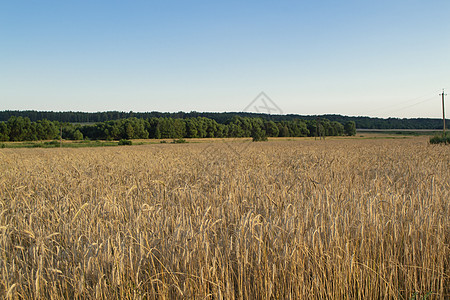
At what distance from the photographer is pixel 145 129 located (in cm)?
8738

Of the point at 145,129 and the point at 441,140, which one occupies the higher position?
the point at 145,129

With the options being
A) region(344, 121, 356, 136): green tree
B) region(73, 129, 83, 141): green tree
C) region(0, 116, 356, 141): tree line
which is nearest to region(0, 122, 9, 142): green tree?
region(0, 116, 356, 141): tree line

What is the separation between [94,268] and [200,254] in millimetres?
818

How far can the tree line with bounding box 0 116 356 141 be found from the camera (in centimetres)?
7912

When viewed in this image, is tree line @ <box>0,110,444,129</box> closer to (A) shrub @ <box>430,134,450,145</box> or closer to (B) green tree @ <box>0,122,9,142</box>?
(B) green tree @ <box>0,122,9,142</box>

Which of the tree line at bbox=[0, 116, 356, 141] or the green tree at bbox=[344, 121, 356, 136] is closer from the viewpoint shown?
the tree line at bbox=[0, 116, 356, 141]

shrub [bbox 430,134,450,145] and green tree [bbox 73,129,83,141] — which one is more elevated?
green tree [bbox 73,129,83,141]

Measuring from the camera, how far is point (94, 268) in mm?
2367

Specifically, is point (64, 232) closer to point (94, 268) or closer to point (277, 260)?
point (94, 268)

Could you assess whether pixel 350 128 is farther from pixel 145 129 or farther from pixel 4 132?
pixel 4 132

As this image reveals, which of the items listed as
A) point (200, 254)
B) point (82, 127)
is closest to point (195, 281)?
point (200, 254)

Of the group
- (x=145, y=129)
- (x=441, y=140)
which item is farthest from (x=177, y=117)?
(x=441, y=140)

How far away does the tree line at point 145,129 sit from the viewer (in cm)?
7912

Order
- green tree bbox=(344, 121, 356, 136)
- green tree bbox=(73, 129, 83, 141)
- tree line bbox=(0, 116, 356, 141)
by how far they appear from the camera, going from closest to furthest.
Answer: tree line bbox=(0, 116, 356, 141), green tree bbox=(73, 129, 83, 141), green tree bbox=(344, 121, 356, 136)
